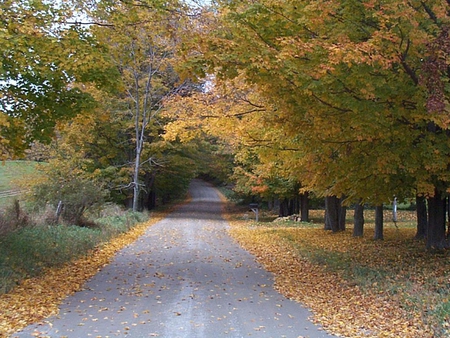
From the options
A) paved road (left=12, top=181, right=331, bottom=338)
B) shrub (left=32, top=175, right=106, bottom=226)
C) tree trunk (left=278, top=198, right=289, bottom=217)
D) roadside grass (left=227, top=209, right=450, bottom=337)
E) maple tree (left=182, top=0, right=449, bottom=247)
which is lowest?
paved road (left=12, top=181, right=331, bottom=338)

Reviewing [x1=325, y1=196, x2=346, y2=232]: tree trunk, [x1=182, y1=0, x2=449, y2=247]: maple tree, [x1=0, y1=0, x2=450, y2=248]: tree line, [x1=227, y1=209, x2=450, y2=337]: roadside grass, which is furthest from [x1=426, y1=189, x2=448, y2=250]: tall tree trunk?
[x1=325, y1=196, x2=346, y2=232]: tree trunk

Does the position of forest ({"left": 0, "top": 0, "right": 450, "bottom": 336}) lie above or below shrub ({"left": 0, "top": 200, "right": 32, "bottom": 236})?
Result: above

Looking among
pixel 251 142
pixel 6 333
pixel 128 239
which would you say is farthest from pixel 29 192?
pixel 6 333

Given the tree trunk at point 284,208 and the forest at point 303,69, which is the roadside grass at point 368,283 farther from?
the tree trunk at point 284,208

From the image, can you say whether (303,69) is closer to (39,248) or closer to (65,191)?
(39,248)

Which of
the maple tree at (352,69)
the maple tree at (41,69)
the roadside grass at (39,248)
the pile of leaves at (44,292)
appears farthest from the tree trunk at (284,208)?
the maple tree at (41,69)

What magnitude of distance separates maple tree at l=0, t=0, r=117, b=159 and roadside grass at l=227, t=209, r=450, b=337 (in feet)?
20.1

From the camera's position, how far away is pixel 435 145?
1030 cm

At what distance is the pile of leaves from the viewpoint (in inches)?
293

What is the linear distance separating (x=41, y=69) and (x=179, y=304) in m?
5.30

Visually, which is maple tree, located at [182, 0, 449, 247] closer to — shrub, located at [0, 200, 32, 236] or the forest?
the forest

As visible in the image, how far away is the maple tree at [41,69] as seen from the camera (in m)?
9.62

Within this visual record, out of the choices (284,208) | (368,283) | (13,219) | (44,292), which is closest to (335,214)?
(368,283)

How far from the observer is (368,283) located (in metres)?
9.98
